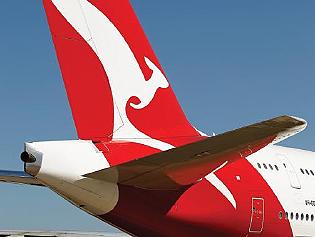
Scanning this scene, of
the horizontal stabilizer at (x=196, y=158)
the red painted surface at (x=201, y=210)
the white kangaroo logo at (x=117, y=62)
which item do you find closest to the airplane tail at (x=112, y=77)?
the white kangaroo logo at (x=117, y=62)

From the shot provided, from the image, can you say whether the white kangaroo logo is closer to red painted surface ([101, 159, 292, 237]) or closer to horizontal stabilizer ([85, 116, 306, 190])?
red painted surface ([101, 159, 292, 237])

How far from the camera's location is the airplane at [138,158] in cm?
1160

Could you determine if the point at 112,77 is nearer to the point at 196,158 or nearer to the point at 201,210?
the point at 201,210

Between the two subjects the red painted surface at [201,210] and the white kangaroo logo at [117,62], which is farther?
the white kangaroo logo at [117,62]

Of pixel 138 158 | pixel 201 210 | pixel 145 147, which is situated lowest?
pixel 201 210

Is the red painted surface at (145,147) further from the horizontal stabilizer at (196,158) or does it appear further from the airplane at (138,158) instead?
the horizontal stabilizer at (196,158)

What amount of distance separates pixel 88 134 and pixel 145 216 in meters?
1.92

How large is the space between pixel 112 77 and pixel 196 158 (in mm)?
3721

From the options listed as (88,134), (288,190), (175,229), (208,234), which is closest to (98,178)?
(88,134)

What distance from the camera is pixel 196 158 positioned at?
11.0 meters

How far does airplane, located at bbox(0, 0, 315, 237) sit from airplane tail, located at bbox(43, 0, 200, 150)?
0.02m

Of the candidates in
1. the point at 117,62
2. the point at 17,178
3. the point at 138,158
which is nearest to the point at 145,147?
the point at 117,62

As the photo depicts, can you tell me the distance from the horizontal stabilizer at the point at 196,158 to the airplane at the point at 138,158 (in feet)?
0.10

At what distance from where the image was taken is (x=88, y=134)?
521 inches
